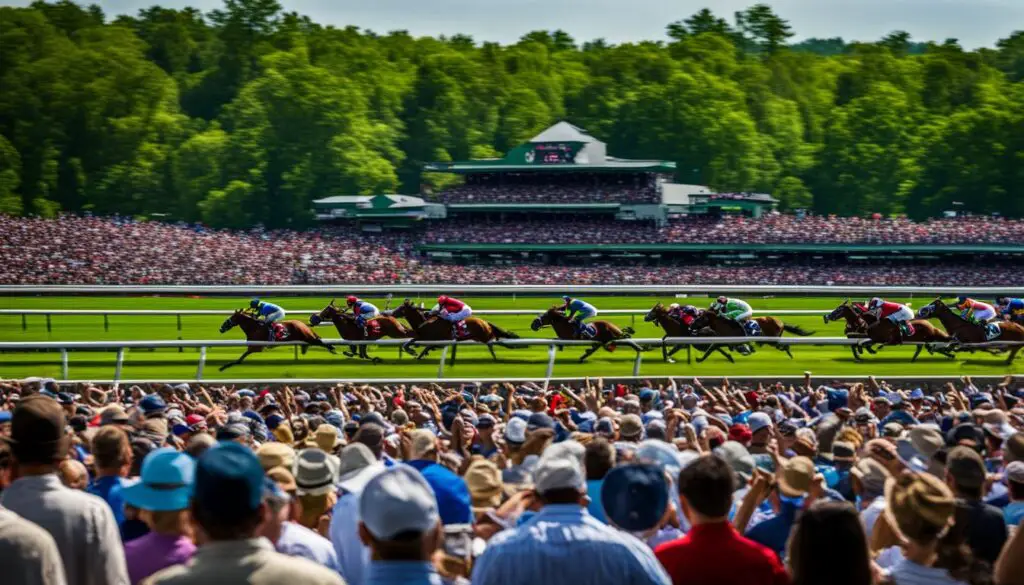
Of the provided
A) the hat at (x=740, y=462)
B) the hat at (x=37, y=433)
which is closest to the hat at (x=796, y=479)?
the hat at (x=740, y=462)

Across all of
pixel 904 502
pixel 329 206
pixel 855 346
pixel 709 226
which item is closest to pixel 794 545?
pixel 904 502

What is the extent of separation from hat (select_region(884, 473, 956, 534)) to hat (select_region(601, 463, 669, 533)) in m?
0.66

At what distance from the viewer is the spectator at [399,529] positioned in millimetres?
3633

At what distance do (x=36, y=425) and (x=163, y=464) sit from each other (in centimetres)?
39

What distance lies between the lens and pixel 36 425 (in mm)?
4324

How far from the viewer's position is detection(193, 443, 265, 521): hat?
3471 mm

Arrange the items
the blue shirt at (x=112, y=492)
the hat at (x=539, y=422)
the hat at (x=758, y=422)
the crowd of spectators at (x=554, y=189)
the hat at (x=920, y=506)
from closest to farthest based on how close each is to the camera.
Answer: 1. the hat at (x=920, y=506)
2. the blue shirt at (x=112, y=492)
3. the hat at (x=539, y=422)
4. the hat at (x=758, y=422)
5. the crowd of spectators at (x=554, y=189)

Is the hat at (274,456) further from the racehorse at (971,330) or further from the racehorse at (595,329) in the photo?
the racehorse at (971,330)

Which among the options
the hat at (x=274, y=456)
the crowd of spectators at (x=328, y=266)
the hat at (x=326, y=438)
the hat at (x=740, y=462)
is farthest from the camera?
the crowd of spectators at (x=328, y=266)

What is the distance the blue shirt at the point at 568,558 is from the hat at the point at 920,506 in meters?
0.77

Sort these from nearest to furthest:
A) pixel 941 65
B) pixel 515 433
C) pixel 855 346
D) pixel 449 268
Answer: pixel 515 433
pixel 855 346
pixel 449 268
pixel 941 65

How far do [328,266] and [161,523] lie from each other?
4478 cm

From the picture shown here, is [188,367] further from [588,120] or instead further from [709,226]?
[588,120]

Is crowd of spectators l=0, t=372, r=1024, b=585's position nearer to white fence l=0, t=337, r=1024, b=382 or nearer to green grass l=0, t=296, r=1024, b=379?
white fence l=0, t=337, r=1024, b=382
